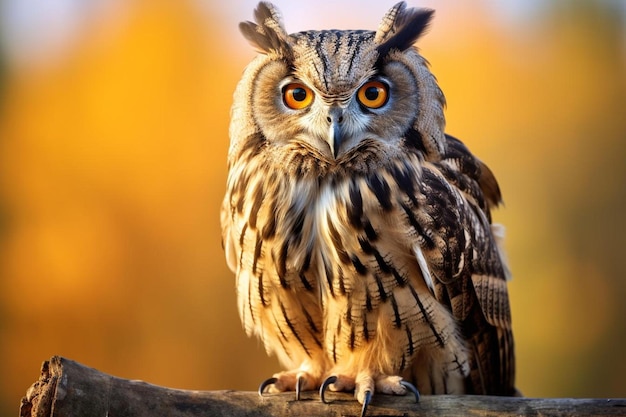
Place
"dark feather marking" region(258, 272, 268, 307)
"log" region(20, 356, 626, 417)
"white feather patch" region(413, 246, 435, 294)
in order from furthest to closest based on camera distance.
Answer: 1. "dark feather marking" region(258, 272, 268, 307)
2. "white feather patch" region(413, 246, 435, 294)
3. "log" region(20, 356, 626, 417)

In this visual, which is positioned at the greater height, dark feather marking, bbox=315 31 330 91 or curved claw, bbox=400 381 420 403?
dark feather marking, bbox=315 31 330 91

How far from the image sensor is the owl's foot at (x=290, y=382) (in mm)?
1675

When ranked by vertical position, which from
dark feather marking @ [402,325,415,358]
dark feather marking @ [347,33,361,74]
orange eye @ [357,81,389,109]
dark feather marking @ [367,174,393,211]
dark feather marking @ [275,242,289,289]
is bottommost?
dark feather marking @ [402,325,415,358]

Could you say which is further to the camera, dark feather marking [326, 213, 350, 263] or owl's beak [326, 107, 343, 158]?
dark feather marking [326, 213, 350, 263]

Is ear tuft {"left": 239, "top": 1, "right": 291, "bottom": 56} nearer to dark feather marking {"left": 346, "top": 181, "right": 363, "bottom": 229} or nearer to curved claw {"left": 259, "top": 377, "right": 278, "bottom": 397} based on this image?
dark feather marking {"left": 346, "top": 181, "right": 363, "bottom": 229}

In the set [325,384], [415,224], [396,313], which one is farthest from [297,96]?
[325,384]

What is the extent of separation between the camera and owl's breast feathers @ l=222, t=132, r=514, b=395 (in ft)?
5.15

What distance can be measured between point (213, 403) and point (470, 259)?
2.31 feet

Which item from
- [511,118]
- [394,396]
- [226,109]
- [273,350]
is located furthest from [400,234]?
[511,118]

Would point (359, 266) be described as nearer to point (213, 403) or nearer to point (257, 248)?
point (257, 248)

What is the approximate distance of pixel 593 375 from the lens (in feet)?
12.6

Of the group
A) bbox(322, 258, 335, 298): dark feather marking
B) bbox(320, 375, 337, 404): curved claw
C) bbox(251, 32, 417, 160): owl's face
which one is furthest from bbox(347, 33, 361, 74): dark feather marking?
bbox(320, 375, 337, 404): curved claw

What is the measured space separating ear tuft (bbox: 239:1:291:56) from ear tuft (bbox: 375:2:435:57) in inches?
8.4

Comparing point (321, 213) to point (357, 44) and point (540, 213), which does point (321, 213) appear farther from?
point (540, 213)
